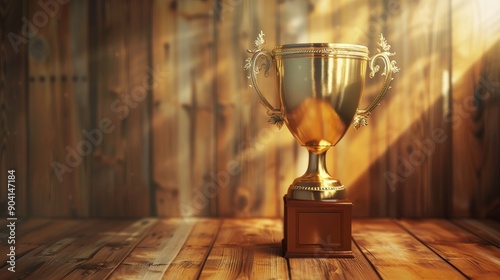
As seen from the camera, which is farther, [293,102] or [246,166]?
[246,166]

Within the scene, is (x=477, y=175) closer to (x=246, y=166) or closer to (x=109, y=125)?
(x=246, y=166)

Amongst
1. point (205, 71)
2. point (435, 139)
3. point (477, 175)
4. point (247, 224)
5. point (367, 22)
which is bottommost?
point (247, 224)

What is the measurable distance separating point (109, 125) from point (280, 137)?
740 millimetres

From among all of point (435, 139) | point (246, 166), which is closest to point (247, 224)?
point (246, 166)

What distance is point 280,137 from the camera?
2.48 m

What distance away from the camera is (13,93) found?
8.13 feet

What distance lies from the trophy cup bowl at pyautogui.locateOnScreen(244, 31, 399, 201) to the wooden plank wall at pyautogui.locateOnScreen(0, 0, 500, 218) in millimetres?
554

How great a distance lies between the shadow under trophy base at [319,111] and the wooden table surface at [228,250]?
82 millimetres

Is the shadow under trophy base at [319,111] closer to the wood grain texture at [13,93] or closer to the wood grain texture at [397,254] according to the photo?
the wood grain texture at [397,254]

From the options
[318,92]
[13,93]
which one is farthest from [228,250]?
[13,93]

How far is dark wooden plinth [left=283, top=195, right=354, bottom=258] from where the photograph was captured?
6.01 feet

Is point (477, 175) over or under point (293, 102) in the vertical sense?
under

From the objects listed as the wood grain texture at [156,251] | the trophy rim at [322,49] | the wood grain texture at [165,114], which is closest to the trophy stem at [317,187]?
the trophy rim at [322,49]

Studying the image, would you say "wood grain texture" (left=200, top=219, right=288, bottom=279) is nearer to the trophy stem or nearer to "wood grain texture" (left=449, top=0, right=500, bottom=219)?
the trophy stem
